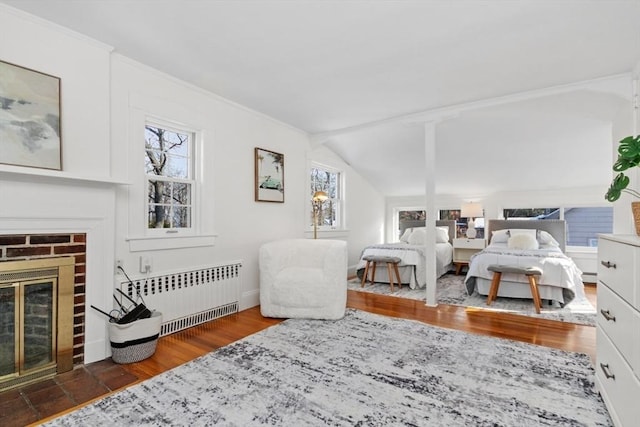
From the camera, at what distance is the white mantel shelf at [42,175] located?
1.90 meters

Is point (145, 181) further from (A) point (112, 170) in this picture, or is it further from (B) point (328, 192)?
(B) point (328, 192)

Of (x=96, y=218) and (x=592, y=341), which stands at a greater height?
(x=96, y=218)

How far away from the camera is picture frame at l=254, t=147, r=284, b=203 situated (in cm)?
385

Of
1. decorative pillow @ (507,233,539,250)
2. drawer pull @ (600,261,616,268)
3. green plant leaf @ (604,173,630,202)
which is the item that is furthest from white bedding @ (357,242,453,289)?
green plant leaf @ (604,173,630,202)

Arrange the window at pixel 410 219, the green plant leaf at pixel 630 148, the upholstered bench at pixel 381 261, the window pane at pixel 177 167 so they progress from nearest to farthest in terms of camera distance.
Result: 1. the green plant leaf at pixel 630 148
2. the window pane at pixel 177 167
3. the upholstered bench at pixel 381 261
4. the window at pixel 410 219

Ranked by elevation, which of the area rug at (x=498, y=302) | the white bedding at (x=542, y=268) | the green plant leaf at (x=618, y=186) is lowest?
the area rug at (x=498, y=302)

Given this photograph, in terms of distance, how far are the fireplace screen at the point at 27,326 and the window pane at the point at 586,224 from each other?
277 inches

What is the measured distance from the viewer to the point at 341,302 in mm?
3225

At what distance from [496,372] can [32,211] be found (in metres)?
3.34

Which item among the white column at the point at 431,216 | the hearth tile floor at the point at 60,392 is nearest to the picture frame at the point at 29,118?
the hearth tile floor at the point at 60,392

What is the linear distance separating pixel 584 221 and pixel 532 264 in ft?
8.36

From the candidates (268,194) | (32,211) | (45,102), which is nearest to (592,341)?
(268,194)

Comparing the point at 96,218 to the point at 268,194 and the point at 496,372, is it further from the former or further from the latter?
the point at 496,372

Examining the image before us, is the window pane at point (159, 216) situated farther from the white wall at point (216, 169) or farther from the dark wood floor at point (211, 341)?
the dark wood floor at point (211, 341)
